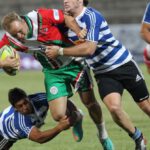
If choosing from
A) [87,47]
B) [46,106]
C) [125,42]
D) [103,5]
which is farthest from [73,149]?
[103,5]

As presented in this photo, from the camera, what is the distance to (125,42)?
89.7ft

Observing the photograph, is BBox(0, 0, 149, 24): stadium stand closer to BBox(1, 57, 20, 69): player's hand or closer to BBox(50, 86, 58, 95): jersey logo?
BBox(50, 86, 58, 95): jersey logo

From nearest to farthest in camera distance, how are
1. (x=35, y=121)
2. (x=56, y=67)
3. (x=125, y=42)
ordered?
(x=35, y=121) → (x=56, y=67) → (x=125, y=42)

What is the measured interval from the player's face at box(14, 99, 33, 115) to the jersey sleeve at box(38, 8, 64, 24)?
3.67ft

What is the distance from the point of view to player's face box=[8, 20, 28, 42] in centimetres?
845

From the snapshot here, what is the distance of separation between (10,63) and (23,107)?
551 millimetres

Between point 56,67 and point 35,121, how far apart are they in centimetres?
100

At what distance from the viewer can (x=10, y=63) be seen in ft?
27.7

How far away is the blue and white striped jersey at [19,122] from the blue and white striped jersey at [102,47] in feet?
3.24

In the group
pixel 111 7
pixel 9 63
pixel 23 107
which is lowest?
pixel 111 7

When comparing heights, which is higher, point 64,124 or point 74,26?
point 74,26

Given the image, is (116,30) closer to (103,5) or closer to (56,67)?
(103,5)

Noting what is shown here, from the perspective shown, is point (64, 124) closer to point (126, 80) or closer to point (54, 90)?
point (54, 90)

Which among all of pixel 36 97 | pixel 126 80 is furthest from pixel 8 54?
pixel 126 80
